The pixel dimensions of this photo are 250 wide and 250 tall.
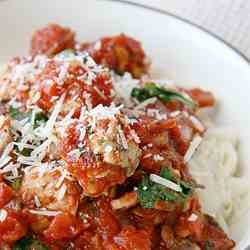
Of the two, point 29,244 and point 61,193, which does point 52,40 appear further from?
point 29,244

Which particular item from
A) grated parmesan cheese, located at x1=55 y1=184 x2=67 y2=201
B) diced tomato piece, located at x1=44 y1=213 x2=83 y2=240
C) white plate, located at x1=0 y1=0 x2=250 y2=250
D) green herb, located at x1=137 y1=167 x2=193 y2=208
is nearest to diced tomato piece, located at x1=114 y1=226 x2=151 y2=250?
green herb, located at x1=137 y1=167 x2=193 y2=208

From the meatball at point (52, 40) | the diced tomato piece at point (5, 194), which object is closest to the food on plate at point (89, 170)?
the diced tomato piece at point (5, 194)

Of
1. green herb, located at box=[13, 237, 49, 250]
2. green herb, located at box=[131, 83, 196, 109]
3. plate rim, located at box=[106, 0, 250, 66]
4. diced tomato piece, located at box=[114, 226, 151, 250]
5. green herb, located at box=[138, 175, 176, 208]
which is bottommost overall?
green herb, located at box=[13, 237, 49, 250]

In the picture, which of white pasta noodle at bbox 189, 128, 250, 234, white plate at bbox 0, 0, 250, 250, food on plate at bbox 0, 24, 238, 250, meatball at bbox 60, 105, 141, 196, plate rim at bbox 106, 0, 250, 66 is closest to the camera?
meatball at bbox 60, 105, 141, 196

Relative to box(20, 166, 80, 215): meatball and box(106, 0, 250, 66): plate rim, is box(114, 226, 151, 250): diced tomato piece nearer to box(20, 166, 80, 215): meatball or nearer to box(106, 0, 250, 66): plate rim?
box(20, 166, 80, 215): meatball

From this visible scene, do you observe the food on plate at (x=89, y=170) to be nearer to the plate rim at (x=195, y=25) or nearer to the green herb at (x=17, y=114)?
the green herb at (x=17, y=114)

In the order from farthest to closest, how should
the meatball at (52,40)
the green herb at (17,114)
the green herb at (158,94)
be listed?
the meatball at (52,40) → the green herb at (158,94) → the green herb at (17,114)

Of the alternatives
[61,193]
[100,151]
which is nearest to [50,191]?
[61,193]
